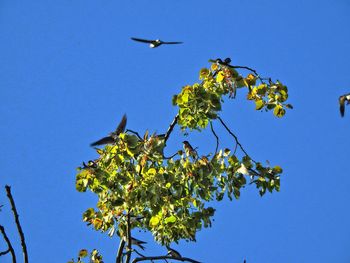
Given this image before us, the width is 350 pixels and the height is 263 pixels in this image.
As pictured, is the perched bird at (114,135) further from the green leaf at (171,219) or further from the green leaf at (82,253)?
the green leaf at (82,253)

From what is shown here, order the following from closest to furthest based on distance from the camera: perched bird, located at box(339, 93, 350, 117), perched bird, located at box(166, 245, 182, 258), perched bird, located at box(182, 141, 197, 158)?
perched bird, located at box(339, 93, 350, 117), perched bird, located at box(166, 245, 182, 258), perched bird, located at box(182, 141, 197, 158)

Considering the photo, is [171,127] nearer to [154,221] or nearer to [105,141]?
[105,141]

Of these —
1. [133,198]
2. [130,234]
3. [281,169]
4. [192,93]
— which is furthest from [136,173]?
[281,169]

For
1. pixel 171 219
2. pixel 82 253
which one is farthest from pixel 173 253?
pixel 82 253

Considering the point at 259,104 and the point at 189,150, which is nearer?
the point at 189,150

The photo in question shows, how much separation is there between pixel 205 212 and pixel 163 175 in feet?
2.40

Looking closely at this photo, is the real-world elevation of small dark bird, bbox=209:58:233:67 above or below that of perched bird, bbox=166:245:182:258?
above

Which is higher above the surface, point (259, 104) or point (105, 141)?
point (259, 104)

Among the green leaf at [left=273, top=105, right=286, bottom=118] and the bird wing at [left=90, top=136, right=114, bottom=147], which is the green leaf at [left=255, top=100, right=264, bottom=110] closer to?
the green leaf at [left=273, top=105, right=286, bottom=118]

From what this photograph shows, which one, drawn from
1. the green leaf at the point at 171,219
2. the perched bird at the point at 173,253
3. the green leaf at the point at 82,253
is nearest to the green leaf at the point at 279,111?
the green leaf at the point at 171,219

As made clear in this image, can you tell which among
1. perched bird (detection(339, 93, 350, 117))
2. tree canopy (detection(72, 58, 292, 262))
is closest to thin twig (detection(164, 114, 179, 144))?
tree canopy (detection(72, 58, 292, 262))

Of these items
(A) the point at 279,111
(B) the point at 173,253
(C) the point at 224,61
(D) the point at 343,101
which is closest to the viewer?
(D) the point at 343,101

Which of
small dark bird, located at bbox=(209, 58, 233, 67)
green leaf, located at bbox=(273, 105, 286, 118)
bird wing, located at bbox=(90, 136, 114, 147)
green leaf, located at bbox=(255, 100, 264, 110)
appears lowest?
bird wing, located at bbox=(90, 136, 114, 147)

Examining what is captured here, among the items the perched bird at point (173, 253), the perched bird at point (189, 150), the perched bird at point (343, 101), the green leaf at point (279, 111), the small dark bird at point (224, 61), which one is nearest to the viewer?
the perched bird at point (343, 101)
